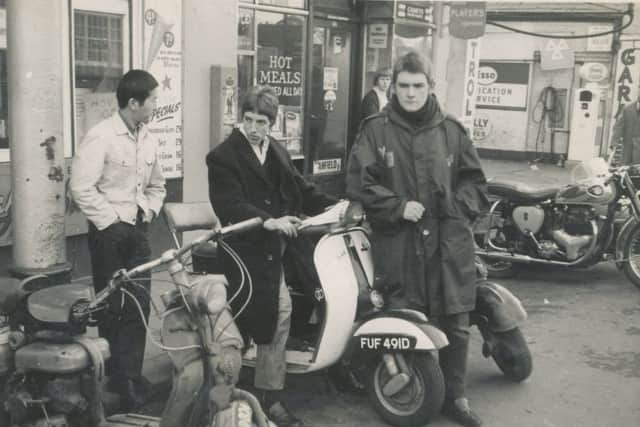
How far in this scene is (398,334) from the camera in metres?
4.66

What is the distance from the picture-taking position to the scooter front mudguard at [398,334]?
463 centimetres

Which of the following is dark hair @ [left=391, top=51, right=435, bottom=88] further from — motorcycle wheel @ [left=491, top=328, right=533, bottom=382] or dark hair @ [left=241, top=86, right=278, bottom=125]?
motorcycle wheel @ [left=491, top=328, right=533, bottom=382]

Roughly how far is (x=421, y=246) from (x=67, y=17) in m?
3.87

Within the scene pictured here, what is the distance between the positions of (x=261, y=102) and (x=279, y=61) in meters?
6.32

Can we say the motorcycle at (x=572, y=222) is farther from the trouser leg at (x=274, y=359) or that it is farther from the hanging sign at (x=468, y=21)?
the trouser leg at (x=274, y=359)

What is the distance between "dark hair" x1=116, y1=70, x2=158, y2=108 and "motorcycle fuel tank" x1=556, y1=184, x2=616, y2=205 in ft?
15.8

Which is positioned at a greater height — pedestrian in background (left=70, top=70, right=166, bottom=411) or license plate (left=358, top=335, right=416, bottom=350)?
pedestrian in background (left=70, top=70, right=166, bottom=411)

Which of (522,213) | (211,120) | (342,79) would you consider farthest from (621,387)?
(342,79)

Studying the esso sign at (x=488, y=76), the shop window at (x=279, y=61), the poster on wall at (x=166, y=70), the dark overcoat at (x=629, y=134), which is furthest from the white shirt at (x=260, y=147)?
the esso sign at (x=488, y=76)

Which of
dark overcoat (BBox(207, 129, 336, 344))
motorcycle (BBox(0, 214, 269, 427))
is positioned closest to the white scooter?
dark overcoat (BBox(207, 129, 336, 344))

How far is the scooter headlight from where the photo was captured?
4969 millimetres

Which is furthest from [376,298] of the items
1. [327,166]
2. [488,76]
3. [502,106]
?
[488,76]

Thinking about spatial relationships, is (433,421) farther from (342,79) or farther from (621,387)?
(342,79)

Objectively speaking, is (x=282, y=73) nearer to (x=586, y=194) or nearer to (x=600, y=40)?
(x=586, y=194)
